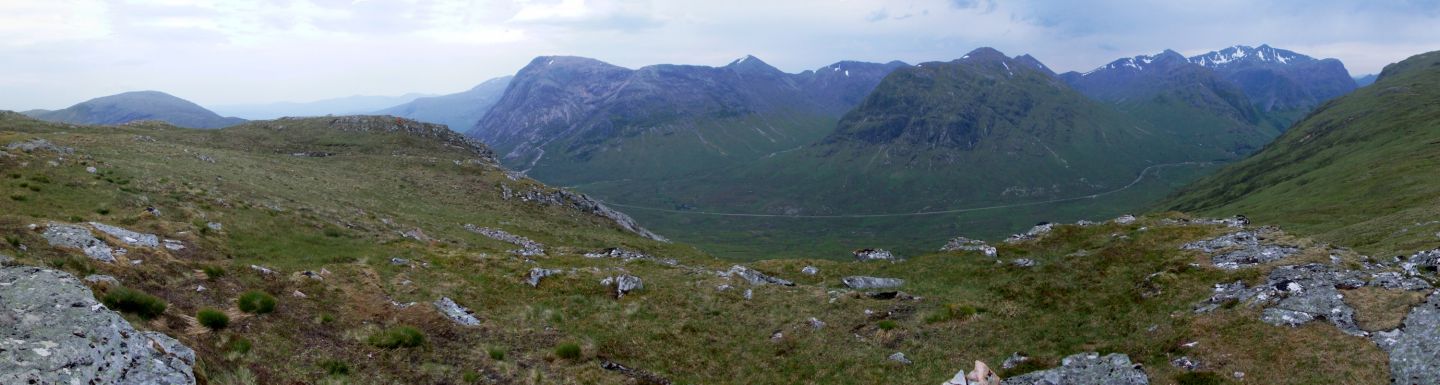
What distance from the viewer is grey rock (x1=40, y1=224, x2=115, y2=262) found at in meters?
23.1

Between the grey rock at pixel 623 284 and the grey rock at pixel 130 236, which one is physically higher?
the grey rock at pixel 130 236

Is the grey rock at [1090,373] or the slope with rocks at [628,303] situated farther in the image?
the grey rock at [1090,373]

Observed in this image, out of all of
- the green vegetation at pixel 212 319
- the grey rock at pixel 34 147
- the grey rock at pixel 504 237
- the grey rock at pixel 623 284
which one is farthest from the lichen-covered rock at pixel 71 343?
the grey rock at pixel 34 147

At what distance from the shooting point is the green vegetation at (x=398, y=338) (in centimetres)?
2153

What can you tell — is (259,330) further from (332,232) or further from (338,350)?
(332,232)

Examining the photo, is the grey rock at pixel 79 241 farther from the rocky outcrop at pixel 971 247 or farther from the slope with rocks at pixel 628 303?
the rocky outcrop at pixel 971 247

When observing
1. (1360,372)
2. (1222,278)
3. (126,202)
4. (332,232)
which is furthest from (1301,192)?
(126,202)

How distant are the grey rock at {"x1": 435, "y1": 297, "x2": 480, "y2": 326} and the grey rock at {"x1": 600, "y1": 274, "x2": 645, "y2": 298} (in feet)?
29.7

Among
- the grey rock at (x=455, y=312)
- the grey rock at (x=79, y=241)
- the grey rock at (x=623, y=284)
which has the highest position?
the grey rock at (x=79, y=241)

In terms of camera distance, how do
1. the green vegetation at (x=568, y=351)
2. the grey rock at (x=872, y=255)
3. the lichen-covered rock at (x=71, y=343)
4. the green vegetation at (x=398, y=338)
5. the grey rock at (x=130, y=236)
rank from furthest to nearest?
the grey rock at (x=872, y=255)
the grey rock at (x=130, y=236)
the green vegetation at (x=568, y=351)
the green vegetation at (x=398, y=338)
the lichen-covered rock at (x=71, y=343)

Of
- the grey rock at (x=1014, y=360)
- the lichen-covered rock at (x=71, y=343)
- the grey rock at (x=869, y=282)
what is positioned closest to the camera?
the lichen-covered rock at (x=71, y=343)

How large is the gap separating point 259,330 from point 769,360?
1891cm

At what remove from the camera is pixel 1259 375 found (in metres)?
19.7

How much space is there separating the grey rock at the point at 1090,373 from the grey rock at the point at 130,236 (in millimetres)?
36097
